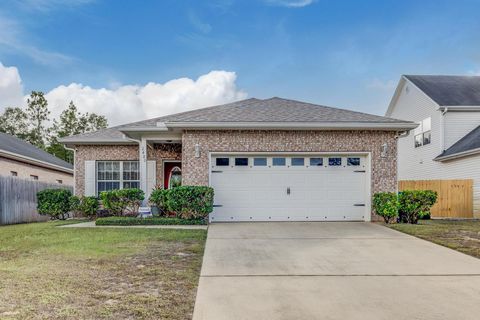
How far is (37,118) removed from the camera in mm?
38719

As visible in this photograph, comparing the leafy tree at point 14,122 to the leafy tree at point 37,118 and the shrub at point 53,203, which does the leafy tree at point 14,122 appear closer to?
the leafy tree at point 37,118

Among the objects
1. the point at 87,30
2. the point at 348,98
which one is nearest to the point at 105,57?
the point at 87,30

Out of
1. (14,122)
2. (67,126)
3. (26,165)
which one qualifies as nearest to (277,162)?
(26,165)

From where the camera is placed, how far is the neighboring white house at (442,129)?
16500mm

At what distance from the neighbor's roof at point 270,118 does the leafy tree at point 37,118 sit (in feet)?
96.9

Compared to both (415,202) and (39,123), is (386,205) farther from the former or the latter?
(39,123)

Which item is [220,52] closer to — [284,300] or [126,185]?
[126,185]

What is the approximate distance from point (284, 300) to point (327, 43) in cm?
1380

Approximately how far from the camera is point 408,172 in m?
21.8

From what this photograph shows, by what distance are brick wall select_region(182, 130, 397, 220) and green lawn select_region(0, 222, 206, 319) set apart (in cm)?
349

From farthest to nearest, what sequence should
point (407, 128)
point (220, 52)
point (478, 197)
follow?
1. point (220, 52)
2. point (478, 197)
3. point (407, 128)

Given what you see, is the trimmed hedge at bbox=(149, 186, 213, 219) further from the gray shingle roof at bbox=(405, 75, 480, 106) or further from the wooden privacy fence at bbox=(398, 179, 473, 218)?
the gray shingle roof at bbox=(405, 75, 480, 106)

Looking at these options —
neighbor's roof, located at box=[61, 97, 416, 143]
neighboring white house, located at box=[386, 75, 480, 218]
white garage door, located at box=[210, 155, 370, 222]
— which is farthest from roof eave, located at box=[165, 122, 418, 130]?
neighboring white house, located at box=[386, 75, 480, 218]

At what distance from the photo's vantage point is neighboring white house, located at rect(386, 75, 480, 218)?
16.5 meters
